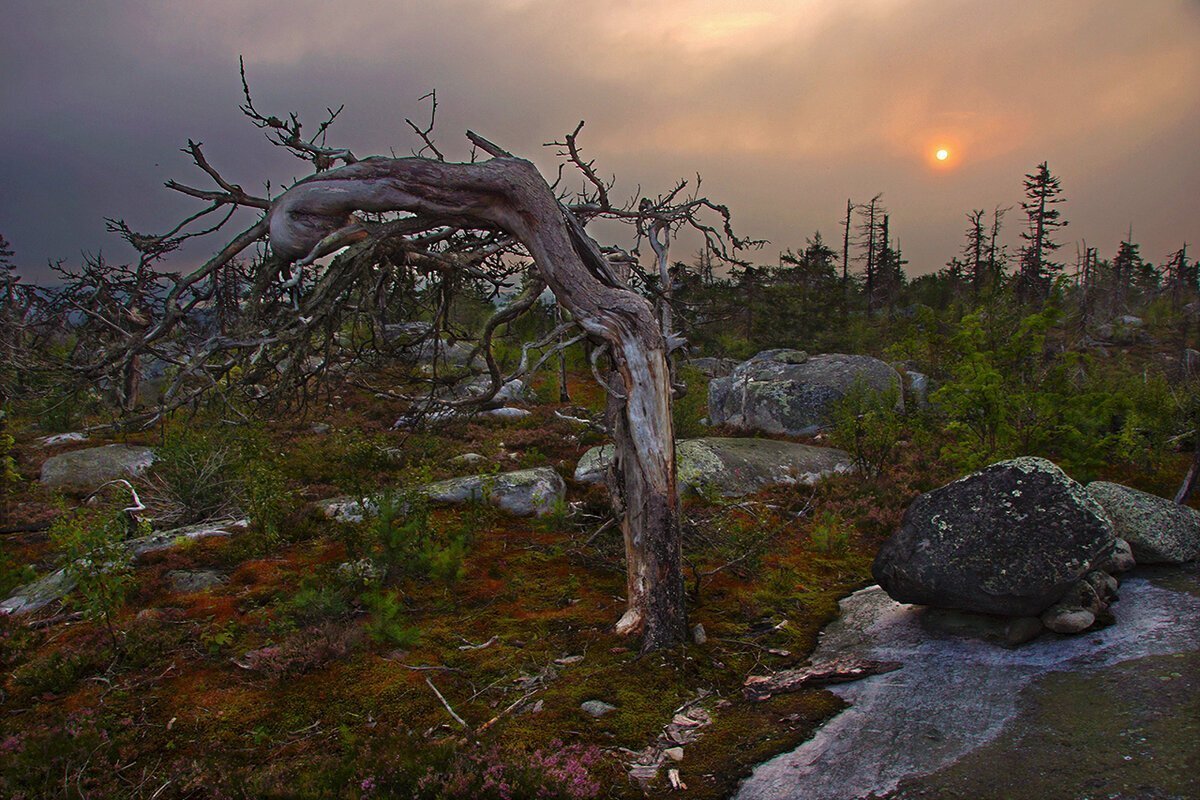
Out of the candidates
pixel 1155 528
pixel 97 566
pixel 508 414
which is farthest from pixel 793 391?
pixel 97 566

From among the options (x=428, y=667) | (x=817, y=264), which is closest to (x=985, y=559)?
(x=428, y=667)

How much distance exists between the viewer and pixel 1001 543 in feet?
18.8

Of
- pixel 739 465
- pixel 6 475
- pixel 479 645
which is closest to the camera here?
pixel 479 645

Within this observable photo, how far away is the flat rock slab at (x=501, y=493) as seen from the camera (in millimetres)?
10289

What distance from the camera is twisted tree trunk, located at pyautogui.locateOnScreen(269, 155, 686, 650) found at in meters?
5.36

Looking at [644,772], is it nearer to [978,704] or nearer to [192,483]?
[978,704]

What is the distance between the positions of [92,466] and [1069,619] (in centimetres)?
1647

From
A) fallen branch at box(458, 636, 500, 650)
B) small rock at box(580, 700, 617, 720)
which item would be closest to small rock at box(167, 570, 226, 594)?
fallen branch at box(458, 636, 500, 650)

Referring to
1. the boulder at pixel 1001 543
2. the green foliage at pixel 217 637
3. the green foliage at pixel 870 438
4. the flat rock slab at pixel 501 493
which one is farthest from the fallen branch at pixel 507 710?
the green foliage at pixel 870 438

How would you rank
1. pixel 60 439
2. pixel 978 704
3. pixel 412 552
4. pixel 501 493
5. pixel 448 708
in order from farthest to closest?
pixel 60 439 → pixel 501 493 → pixel 412 552 → pixel 448 708 → pixel 978 704

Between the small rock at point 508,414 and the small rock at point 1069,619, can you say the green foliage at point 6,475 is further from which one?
the small rock at point 1069,619

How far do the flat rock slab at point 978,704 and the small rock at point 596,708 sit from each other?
4.19ft

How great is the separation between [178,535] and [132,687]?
4151mm

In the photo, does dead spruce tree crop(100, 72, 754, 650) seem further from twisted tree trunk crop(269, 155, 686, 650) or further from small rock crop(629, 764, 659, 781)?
small rock crop(629, 764, 659, 781)
